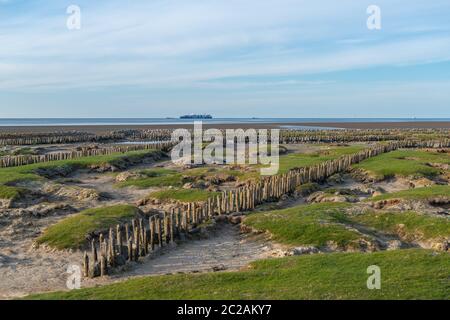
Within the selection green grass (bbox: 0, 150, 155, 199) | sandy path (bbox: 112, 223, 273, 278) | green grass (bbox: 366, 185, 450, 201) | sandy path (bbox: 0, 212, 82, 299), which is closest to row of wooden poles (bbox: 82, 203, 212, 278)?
sandy path (bbox: 112, 223, 273, 278)

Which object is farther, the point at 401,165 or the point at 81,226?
the point at 401,165

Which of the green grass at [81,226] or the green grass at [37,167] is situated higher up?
the green grass at [37,167]

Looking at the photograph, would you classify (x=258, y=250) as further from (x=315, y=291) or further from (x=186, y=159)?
(x=186, y=159)

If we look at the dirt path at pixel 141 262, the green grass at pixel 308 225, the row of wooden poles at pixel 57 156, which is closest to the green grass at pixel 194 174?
the green grass at pixel 308 225

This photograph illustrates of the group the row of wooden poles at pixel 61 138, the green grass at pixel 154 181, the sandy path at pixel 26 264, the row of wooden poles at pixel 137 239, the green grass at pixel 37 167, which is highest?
the row of wooden poles at pixel 61 138

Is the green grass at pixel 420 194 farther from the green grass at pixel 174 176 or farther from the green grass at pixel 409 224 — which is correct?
the green grass at pixel 174 176

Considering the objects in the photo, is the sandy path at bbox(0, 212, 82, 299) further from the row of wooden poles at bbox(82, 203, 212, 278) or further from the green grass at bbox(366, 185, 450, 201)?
the green grass at bbox(366, 185, 450, 201)

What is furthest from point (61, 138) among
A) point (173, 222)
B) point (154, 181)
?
point (173, 222)

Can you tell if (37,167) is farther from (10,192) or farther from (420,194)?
(420,194)
